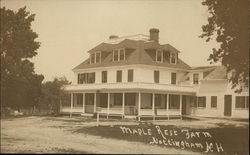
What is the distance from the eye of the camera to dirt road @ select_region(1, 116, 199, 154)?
1020cm

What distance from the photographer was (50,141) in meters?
10.7

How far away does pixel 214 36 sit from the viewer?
14055 millimetres

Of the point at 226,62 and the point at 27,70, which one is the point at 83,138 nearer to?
the point at 27,70

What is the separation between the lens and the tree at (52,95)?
38.8ft

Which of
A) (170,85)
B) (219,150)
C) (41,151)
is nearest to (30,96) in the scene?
(41,151)

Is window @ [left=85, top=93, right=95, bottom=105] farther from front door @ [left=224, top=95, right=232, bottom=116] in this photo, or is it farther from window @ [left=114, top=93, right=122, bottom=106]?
front door @ [left=224, top=95, right=232, bottom=116]

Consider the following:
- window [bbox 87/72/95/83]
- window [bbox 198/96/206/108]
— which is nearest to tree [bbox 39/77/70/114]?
window [bbox 87/72/95/83]

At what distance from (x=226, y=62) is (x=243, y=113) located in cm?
343

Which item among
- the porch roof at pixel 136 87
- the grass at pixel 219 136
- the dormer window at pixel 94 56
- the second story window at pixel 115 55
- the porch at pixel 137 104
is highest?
the second story window at pixel 115 55

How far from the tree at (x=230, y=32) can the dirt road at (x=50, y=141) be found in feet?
13.0

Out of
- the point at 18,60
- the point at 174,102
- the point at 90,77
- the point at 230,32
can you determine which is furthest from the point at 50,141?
the point at 174,102

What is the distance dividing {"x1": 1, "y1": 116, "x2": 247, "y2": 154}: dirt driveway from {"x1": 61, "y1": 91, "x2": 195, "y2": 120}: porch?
6.65 m

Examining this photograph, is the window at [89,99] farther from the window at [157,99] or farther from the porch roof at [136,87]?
the window at [157,99]

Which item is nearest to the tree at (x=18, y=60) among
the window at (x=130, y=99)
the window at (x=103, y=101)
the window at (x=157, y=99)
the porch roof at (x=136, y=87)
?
the porch roof at (x=136, y=87)
